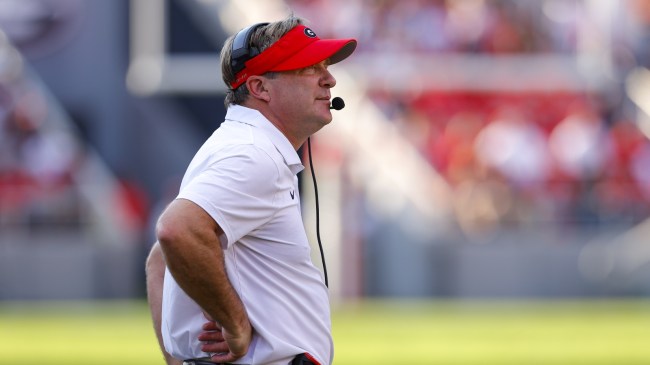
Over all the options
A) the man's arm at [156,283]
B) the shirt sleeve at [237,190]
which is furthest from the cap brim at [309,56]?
the man's arm at [156,283]

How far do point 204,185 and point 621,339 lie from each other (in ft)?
35.1

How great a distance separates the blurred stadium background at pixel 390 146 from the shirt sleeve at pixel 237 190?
11.8m

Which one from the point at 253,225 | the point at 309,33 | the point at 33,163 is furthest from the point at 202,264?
the point at 33,163

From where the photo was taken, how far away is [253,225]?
4145mm

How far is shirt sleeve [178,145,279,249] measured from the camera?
159 inches

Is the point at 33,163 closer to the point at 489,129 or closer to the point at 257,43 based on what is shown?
the point at 489,129

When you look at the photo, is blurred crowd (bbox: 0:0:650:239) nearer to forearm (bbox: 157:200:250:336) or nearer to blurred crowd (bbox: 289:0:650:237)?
blurred crowd (bbox: 289:0:650:237)

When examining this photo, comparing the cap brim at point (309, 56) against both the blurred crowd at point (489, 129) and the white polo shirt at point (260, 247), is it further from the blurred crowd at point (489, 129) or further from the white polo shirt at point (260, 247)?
the blurred crowd at point (489, 129)

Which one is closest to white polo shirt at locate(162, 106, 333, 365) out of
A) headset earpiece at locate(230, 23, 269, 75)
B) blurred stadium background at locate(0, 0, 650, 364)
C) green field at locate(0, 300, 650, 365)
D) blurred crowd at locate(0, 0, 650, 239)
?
headset earpiece at locate(230, 23, 269, 75)

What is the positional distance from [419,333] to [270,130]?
10906 mm

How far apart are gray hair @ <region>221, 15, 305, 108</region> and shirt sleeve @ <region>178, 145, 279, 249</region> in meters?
0.34

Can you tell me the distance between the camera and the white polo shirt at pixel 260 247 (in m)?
4.10

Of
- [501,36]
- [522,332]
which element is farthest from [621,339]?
[501,36]

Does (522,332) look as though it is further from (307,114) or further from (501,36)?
(307,114)
